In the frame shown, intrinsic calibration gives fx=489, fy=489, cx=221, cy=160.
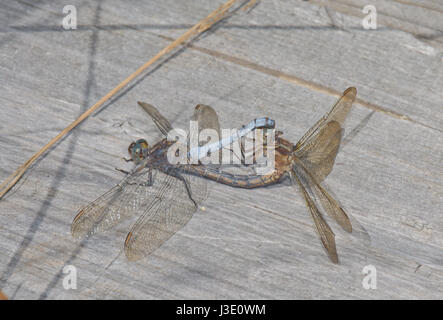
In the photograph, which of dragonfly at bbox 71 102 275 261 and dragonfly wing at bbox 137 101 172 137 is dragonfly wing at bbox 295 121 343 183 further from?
dragonfly wing at bbox 137 101 172 137

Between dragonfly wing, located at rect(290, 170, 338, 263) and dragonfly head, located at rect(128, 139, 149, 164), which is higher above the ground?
dragonfly head, located at rect(128, 139, 149, 164)

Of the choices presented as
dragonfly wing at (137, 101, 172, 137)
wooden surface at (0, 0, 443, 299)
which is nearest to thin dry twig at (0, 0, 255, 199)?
wooden surface at (0, 0, 443, 299)

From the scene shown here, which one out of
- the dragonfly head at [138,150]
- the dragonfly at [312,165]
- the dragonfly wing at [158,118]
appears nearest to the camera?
the dragonfly at [312,165]

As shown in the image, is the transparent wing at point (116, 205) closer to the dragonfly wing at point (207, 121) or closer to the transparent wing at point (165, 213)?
the transparent wing at point (165, 213)

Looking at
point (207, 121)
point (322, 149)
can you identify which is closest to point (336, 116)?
point (322, 149)

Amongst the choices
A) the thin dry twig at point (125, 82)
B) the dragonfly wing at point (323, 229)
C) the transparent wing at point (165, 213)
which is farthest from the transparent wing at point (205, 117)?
the dragonfly wing at point (323, 229)

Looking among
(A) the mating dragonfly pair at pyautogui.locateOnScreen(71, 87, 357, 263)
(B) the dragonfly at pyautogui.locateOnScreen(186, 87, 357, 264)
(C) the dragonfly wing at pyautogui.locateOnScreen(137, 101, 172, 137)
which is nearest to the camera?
(A) the mating dragonfly pair at pyautogui.locateOnScreen(71, 87, 357, 263)
